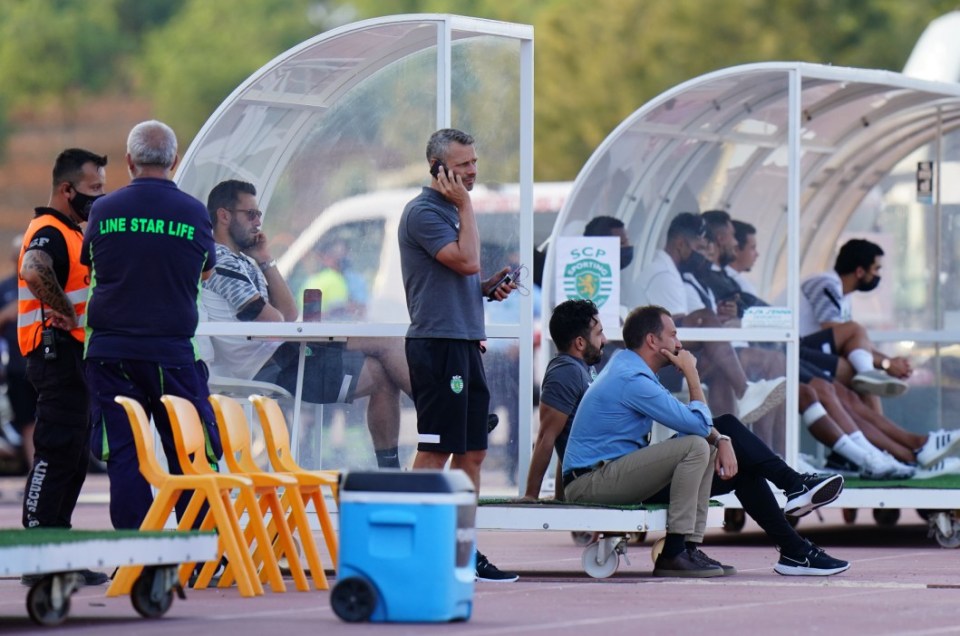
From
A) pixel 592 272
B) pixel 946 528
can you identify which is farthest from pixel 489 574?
pixel 946 528

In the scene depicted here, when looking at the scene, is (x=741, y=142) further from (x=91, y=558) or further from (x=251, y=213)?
(x=91, y=558)

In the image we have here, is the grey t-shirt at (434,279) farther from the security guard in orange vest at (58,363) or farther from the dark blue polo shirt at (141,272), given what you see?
the security guard in orange vest at (58,363)

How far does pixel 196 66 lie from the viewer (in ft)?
218

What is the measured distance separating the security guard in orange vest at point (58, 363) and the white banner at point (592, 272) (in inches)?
165

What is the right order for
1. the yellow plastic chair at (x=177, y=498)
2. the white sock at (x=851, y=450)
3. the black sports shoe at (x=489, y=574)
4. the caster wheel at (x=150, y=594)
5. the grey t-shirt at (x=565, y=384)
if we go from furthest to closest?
the white sock at (x=851, y=450) → the grey t-shirt at (x=565, y=384) → the black sports shoe at (x=489, y=574) → the yellow plastic chair at (x=177, y=498) → the caster wheel at (x=150, y=594)

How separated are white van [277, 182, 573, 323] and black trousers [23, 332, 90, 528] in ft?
6.12

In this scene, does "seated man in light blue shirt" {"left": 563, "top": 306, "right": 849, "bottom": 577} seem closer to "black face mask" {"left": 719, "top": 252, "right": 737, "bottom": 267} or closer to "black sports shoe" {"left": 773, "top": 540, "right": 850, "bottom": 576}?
"black sports shoe" {"left": 773, "top": 540, "right": 850, "bottom": 576}

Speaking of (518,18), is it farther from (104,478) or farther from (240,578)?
(240,578)

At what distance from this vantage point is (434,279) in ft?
34.2

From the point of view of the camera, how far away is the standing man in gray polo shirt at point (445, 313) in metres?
10.3

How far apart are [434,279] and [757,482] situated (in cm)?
214

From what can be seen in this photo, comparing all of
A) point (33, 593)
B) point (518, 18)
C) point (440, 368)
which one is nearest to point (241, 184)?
point (440, 368)

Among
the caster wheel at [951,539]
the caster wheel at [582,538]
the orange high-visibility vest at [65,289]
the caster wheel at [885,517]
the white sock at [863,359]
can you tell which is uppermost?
the orange high-visibility vest at [65,289]

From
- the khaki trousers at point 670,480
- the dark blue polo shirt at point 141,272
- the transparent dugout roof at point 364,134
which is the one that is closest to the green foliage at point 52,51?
the transparent dugout roof at point 364,134
